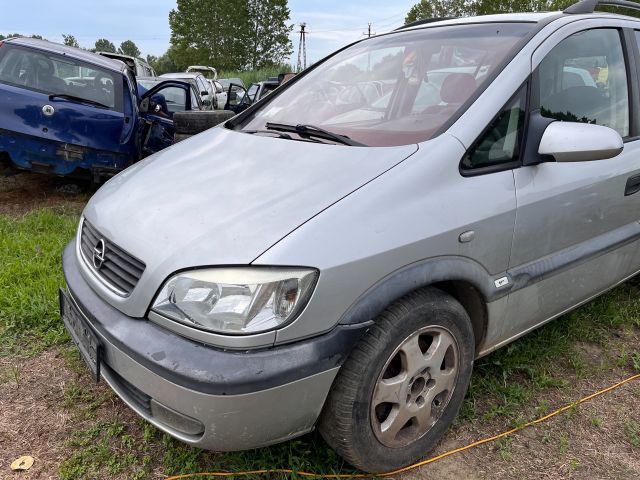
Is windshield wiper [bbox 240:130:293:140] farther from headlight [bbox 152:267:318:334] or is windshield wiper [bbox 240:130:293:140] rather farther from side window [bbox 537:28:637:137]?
side window [bbox 537:28:637:137]

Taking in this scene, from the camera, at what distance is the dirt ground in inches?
82.3

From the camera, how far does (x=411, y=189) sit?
5.94 feet

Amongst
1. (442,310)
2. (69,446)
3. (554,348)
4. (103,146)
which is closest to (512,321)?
(442,310)

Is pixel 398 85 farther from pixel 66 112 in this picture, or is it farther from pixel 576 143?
pixel 66 112

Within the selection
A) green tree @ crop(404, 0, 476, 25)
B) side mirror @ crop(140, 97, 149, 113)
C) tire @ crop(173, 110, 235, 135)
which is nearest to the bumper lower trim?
tire @ crop(173, 110, 235, 135)

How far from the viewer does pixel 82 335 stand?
6.64 feet

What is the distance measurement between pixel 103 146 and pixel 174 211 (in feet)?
11.9

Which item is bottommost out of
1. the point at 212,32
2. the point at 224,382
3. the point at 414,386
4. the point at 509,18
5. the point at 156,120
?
the point at 414,386

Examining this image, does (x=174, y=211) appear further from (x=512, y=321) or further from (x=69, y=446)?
(x=512, y=321)

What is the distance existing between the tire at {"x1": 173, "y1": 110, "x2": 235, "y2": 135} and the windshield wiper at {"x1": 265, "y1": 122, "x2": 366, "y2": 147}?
195 centimetres

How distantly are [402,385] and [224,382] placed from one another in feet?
2.28

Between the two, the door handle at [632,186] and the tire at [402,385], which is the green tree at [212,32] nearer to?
the door handle at [632,186]

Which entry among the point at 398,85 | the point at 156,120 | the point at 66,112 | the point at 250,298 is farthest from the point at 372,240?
the point at 156,120

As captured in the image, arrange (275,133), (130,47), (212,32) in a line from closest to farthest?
(275,133) → (212,32) → (130,47)
